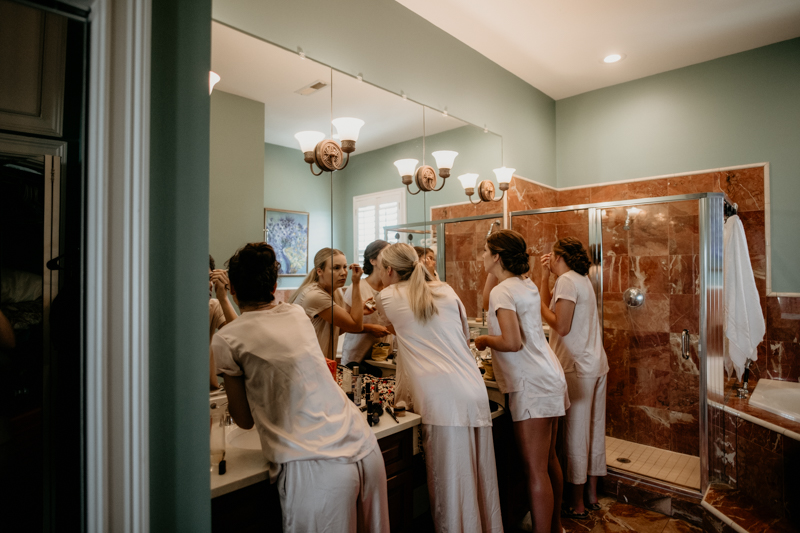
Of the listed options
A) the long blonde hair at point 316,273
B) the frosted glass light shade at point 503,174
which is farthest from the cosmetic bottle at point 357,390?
the frosted glass light shade at point 503,174

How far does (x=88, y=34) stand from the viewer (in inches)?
33.4

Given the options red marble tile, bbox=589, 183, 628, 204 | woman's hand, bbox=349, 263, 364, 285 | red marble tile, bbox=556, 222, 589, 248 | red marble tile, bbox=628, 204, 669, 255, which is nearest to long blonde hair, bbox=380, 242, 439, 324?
woman's hand, bbox=349, 263, 364, 285

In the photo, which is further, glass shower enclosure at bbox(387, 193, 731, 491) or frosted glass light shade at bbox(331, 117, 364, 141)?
glass shower enclosure at bbox(387, 193, 731, 491)

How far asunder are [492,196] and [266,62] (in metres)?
1.82

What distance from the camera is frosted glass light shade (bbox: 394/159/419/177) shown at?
7.93ft

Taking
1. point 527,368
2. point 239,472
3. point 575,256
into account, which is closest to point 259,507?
point 239,472

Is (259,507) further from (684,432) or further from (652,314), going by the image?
(684,432)

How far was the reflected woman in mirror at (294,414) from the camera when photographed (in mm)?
1238

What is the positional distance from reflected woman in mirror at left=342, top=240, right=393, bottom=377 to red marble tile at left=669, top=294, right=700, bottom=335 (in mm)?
2048

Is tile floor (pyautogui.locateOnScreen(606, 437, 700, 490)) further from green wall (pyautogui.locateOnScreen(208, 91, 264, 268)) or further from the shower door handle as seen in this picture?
Result: green wall (pyautogui.locateOnScreen(208, 91, 264, 268))

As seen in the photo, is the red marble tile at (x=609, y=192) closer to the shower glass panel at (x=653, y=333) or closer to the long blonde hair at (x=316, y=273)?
the shower glass panel at (x=653, y=333)

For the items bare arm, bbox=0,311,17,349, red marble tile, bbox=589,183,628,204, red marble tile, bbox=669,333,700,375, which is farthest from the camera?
red marble tile, bbox=589,183,628,204

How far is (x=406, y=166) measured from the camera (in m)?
2.46

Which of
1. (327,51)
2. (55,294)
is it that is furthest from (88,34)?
(327,51)
